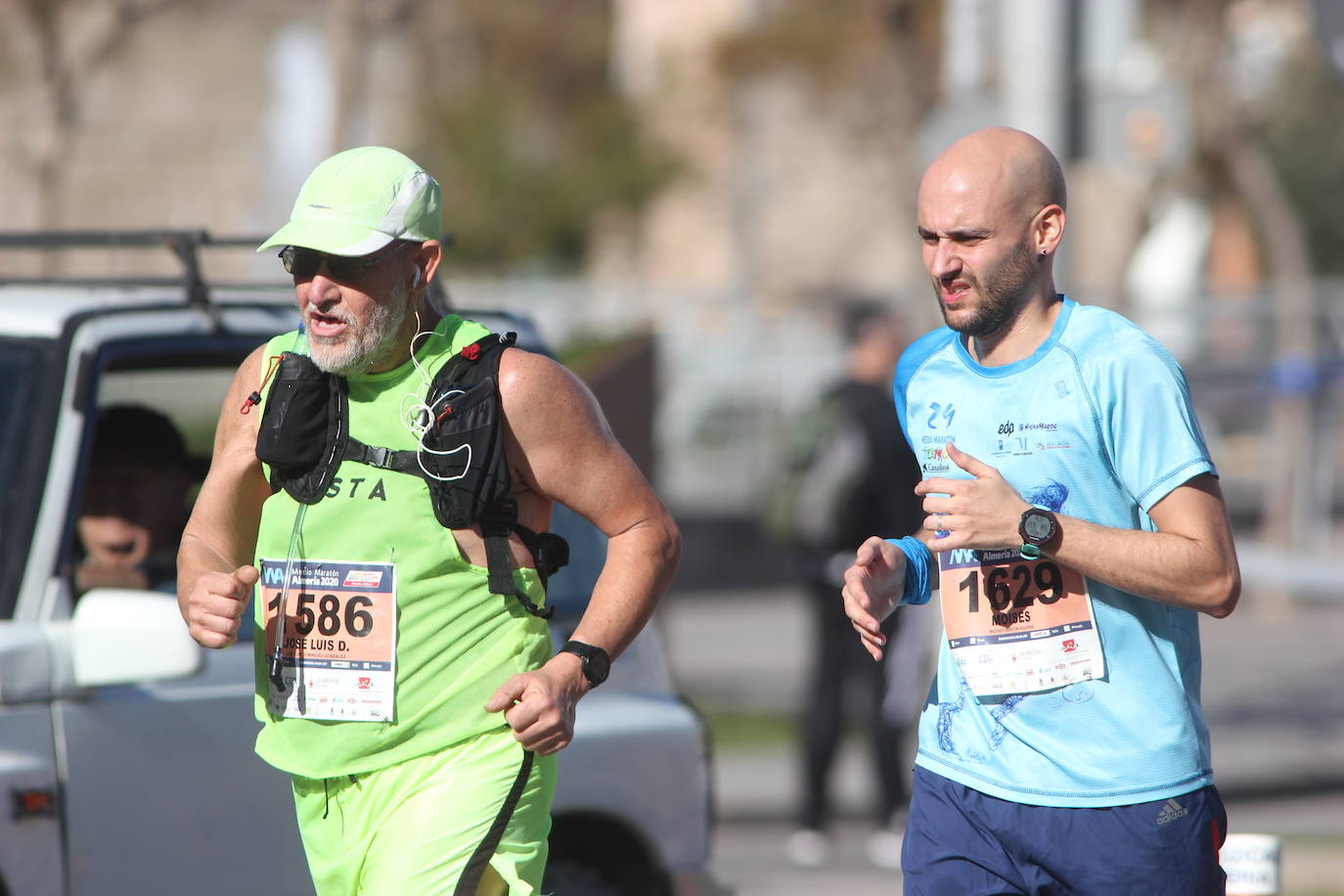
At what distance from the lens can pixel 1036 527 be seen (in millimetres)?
3049

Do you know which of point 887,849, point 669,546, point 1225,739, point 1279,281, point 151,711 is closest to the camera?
point 669,546

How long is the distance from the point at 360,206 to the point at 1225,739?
8.44 meters

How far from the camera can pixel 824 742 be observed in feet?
27.0

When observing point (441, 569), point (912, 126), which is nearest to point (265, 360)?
point (441, 569)

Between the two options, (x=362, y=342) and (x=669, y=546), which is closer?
(x=362, y=342)

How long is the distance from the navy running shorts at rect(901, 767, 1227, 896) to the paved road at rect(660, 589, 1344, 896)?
421 cm

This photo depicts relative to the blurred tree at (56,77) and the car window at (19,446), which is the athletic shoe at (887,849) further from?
the blurred tree at (56,77)

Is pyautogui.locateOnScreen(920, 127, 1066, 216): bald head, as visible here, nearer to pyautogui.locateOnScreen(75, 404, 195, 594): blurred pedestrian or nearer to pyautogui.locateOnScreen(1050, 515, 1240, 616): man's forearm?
pyautogui.locateOnScreen(1050, 515, 1240, 616): man's forearm

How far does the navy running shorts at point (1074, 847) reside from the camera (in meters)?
3.20

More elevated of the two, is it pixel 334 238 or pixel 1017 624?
pixel 334 238

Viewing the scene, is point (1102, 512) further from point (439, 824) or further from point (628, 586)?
point (439, 824)

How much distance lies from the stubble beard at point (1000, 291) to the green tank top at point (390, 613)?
2.99ft

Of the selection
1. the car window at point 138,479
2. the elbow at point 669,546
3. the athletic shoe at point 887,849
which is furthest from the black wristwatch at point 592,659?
the athletic shoe at point 887,849

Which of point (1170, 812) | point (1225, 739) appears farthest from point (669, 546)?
point (1225, 739)
